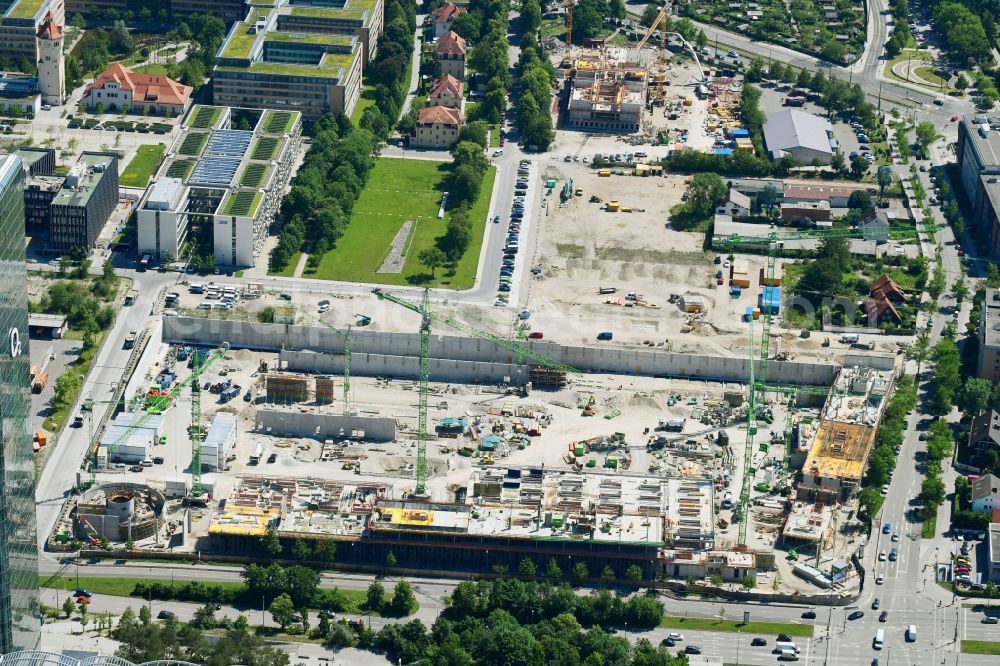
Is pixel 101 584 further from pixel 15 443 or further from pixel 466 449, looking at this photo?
pixel 466 449

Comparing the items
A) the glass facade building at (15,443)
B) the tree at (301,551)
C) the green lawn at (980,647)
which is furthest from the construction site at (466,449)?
the glass facade building at (15,443)

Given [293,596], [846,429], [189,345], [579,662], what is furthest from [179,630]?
[846,429]

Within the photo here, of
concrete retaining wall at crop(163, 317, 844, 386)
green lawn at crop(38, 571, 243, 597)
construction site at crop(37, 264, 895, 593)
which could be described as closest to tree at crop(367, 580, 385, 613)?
construction site at crop(37, 264, 895, 593)

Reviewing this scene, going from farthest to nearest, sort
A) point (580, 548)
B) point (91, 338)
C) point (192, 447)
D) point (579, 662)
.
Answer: point (91, 338) → point (192, 447) → point (580, 548) → point (579, 662)

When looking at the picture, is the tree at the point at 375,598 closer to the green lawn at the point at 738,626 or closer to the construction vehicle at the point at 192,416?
the construction vehicle at the point at 192,416

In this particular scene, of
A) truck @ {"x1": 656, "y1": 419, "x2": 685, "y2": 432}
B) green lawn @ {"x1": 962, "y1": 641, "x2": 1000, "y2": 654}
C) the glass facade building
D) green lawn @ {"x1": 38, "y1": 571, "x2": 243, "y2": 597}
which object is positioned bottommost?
green lawn @ {"x1": 38, "y1": 571, "x2": 243, "y2": 597}

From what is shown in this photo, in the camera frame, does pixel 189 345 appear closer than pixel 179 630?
No

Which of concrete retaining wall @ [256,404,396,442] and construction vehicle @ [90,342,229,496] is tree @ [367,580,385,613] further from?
concrete retaining wall @ [256,404,396,442]

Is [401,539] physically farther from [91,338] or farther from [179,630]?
[91,338]
